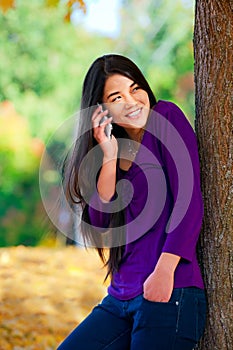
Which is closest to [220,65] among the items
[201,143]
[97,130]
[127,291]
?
[201,143]

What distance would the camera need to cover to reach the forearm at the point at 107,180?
2.01 m

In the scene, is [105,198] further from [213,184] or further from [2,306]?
[2,306]

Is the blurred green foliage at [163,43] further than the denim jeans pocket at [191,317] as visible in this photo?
Yes

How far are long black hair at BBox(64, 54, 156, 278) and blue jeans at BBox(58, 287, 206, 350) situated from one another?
134 millimetres

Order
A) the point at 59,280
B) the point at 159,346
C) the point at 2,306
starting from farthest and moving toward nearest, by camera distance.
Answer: the point at 59,280 → the point at 2,306 → the point at 159,346

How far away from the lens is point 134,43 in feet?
23.2

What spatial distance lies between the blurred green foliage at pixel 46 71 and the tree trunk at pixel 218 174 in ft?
15.2

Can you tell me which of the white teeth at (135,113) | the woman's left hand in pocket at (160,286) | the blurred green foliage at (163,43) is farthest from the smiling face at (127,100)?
the blurred green foliage at (163,43)

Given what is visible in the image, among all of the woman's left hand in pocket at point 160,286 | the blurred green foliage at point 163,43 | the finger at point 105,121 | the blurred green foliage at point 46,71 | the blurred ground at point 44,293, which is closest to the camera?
the woman's left hand in pocket at point 160,286

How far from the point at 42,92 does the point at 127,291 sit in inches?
202

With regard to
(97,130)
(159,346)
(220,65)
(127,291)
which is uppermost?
(220,65)

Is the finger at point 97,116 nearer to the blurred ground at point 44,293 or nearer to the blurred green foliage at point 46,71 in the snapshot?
the blurred ground at point 44,293

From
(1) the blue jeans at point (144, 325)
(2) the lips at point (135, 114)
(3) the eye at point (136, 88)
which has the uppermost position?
(3) the eye at point (136, 88)

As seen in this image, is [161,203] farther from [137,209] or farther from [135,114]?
[135,114]
